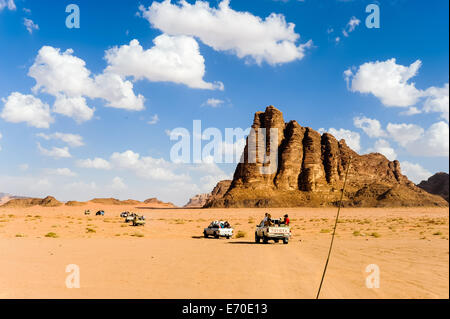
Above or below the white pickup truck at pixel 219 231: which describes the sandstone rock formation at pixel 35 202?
below

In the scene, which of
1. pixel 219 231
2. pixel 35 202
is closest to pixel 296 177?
pixel 219 231

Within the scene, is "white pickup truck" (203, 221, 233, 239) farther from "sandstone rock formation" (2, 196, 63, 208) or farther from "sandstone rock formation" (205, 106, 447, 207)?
"sandstone rock formation" (2, 196, 63, 208)

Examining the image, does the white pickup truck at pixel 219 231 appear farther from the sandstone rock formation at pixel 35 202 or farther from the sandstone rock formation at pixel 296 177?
the sandstone rock formation at pixel 35 202

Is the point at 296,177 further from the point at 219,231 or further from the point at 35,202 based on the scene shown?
the point at 35,202

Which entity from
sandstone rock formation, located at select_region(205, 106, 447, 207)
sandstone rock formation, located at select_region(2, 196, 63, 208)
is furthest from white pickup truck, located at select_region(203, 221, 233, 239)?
sandstone rock formation, located at select_region(2, 196, 63, 208)

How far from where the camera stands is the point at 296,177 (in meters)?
149

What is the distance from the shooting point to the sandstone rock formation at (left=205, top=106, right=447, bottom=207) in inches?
5423

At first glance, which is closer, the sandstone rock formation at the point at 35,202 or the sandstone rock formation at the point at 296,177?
the sandstone rock formation at the point at 296,177

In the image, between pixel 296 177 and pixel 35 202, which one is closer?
pixel 296 177

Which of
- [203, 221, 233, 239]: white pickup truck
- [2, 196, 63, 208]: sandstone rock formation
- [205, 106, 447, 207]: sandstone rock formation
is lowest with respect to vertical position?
[2, 196, 63, 208]: sandstone rock formation

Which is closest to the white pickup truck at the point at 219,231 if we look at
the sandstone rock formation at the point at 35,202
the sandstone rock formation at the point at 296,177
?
the sandstone rock formation at the point at 296,177

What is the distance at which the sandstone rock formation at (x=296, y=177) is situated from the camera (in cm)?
13775

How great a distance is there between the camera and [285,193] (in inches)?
5541

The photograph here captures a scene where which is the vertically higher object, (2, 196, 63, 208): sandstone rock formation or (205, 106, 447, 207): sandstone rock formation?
(205, 106, 447, 207): sandstone rock formation
